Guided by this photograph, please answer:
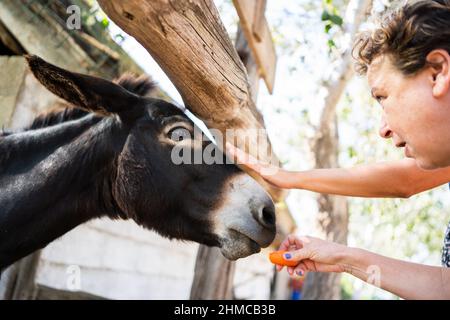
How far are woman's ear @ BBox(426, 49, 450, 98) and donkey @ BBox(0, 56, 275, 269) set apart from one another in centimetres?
111

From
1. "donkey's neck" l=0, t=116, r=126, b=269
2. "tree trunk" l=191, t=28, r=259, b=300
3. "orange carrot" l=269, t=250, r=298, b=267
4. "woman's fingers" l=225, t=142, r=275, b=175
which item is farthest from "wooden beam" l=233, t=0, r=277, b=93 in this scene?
"orange carrot" l=269, t=250, r=298, b=267

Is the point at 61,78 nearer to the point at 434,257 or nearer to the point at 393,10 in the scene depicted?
the point at 393,10

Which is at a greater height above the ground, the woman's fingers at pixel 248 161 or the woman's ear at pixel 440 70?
the woman's fingers at pixel 248 161

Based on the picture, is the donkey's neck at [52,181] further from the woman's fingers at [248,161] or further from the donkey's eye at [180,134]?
the woman's fingers at [248,161]

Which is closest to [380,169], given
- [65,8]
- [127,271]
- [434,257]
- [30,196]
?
[30,196]

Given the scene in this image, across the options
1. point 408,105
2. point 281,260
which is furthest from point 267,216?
point 408,105

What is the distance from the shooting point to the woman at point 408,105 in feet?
Result: 5.85

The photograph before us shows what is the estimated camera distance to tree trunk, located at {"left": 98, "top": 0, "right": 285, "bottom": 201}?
6.84 ft

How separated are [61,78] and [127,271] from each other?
4318 millimetres

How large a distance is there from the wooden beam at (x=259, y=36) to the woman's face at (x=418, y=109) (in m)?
1.61

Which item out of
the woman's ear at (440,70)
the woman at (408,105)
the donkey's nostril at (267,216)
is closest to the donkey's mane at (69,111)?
the donkey's nostril at (267,216)

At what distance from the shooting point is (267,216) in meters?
2.69

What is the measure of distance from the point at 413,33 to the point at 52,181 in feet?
6.48
